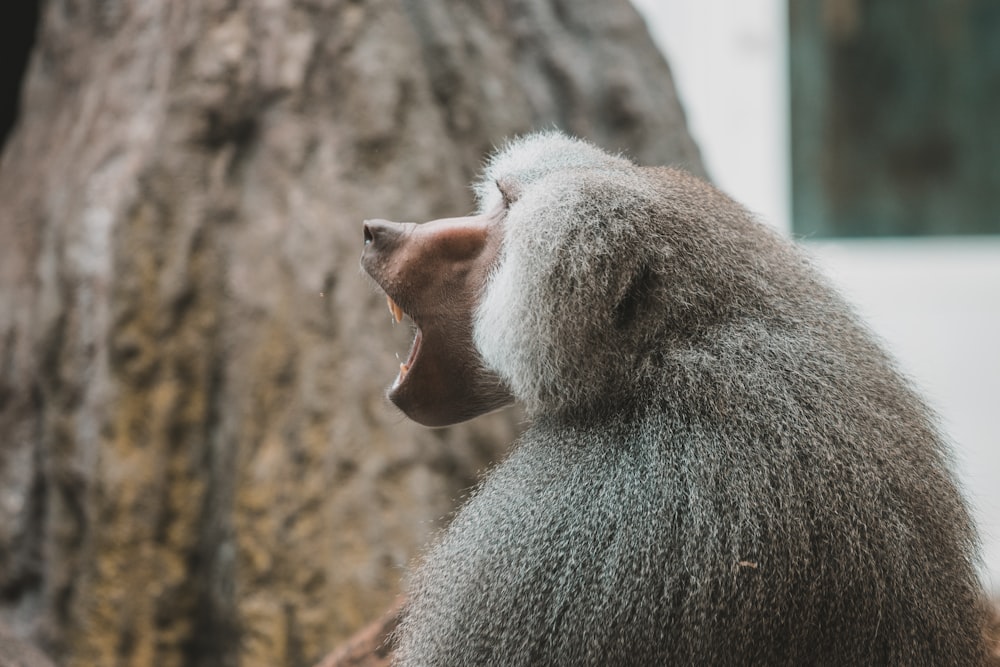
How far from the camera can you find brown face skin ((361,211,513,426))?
1.87 metres

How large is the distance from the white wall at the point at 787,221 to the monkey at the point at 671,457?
122 inches

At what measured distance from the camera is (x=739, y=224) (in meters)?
1.83

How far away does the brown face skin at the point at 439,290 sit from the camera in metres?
1.87

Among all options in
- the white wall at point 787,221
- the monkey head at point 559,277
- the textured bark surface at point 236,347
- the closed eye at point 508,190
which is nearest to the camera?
the monkey head at point 559,277

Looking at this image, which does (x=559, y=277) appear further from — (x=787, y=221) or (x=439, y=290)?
(x=787, y=221)

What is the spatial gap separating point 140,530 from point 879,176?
418 cm

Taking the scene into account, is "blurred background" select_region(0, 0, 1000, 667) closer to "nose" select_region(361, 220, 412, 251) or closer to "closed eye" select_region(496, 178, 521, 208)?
"nose" select_region(361, 220, 412, 251)

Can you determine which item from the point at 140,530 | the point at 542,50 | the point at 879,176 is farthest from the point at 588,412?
the point at 879,176

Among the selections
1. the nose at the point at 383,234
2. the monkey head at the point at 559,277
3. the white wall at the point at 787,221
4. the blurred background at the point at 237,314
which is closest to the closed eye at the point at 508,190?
the monkey head at the point at 559,277

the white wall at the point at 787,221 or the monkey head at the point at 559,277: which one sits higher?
the monkey head at the point at 559,277

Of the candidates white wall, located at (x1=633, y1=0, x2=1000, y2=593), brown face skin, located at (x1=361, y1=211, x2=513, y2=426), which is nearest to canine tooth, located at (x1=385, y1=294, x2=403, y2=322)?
brown face skin, located at (x1=361, y1=211, x2=513, y2=426)

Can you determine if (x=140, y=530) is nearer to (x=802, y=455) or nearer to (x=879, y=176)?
(x=802, y=455)

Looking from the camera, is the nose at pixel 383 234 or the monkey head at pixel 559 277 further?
the nose at pixel 383 234

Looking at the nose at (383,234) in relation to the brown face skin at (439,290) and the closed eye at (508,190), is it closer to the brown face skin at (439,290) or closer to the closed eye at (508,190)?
the brown face skin at (439,290)
